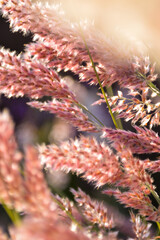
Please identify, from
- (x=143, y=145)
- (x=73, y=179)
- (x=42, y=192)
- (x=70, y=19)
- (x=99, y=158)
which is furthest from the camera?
(x=73, y=179)

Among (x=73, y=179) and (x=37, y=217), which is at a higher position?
(x=37, y=217)

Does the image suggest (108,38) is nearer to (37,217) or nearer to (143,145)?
(143,145)

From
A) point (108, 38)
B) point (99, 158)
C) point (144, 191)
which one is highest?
point (108, 38)

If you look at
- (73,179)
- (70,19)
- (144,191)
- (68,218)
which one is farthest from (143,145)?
(73,179)

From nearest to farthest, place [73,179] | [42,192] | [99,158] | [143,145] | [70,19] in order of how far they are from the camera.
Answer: [42,192]
[99,158]
[143,145]
[70,19]
[73,179]

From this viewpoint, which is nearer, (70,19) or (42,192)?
(42,192)

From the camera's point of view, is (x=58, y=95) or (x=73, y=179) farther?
(x=73, y=179)

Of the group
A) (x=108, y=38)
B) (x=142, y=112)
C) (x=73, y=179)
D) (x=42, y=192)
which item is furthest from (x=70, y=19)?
(x=73, y=179)

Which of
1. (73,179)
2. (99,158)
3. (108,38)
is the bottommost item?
(73,179)

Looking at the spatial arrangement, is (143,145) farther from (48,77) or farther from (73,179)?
(73,179)
